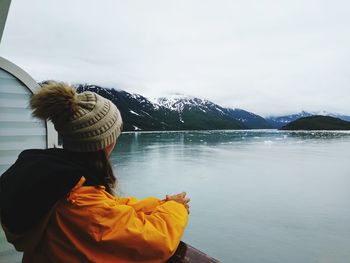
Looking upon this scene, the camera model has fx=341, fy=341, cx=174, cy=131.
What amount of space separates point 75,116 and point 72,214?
0.35 metres

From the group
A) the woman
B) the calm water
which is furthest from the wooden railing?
the calm water

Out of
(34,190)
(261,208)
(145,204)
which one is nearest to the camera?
(34,190)

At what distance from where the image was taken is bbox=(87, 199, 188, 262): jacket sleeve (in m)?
1.08

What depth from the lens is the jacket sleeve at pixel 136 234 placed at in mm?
1078

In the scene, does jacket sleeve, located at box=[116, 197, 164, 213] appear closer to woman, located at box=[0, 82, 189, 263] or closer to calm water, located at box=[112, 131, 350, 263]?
woman, located at box=[0, 82, 189, 263]

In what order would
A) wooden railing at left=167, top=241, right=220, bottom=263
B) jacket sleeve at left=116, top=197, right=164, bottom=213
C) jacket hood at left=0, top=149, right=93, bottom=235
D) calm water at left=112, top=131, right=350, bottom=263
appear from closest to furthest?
jacket hood at left=0, top=149, right=93, bottom=235, wooden railing at left=167, top=241, right=220, bottom=263, jacket sleeve at left=116, top=197, right=164, bottom=213, calm water at left=112, top=131, right=350, bottom=263

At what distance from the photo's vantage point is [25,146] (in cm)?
280

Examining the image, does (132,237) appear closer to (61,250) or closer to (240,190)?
(61,250)

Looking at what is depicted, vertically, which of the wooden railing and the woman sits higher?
the woman

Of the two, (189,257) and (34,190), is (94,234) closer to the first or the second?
(34,190)

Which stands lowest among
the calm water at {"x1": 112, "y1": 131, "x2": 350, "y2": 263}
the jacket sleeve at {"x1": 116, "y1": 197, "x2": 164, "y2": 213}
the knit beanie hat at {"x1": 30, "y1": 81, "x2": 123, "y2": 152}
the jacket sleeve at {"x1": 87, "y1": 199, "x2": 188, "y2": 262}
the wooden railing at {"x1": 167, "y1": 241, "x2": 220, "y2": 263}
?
the calm water at {"x1": 112, "y1": 131, "x2": 350, "y2": 263}

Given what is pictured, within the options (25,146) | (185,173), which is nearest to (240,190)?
(185,173)

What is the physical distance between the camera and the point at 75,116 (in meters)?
1.24

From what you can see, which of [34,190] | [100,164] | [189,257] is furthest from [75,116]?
[189,257]
